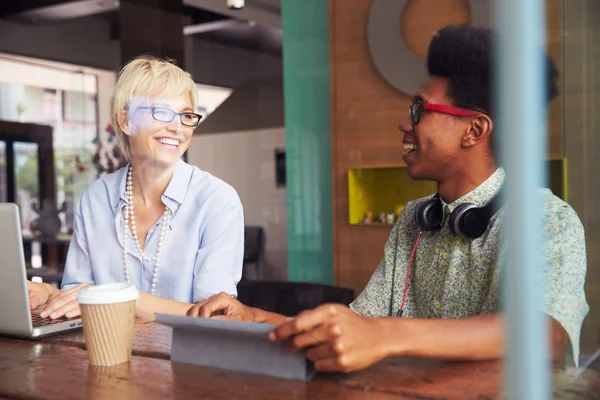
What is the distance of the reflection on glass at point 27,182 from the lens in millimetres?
5090

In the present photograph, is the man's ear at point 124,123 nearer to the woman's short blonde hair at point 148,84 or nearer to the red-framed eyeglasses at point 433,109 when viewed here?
the woman's short blonde hair at point 148,84

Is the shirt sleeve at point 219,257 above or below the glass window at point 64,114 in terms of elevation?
below

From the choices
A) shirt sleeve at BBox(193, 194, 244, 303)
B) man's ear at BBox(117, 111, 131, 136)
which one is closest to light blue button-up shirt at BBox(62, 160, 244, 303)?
shirt sleeve at BBox(193, 194, 244, 303)

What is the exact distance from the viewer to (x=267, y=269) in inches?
161

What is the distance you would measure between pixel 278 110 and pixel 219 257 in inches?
102

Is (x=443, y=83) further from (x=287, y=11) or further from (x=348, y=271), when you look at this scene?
(x=287, y=11)

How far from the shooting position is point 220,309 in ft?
3.95

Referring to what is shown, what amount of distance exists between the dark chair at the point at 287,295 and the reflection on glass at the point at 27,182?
3.63 meters

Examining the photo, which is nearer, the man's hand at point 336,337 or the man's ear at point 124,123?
the man's hand at point 336,337

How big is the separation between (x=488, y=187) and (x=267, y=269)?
279 centimetres

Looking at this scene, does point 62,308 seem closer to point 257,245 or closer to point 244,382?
point 244,382

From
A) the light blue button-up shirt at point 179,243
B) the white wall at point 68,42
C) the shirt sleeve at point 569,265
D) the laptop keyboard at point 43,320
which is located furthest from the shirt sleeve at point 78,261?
the white wall at point 68,42

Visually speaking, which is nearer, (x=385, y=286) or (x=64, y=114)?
(x=385, y=286)

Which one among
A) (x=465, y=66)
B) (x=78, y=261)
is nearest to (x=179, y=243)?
(x=78, y=261)
